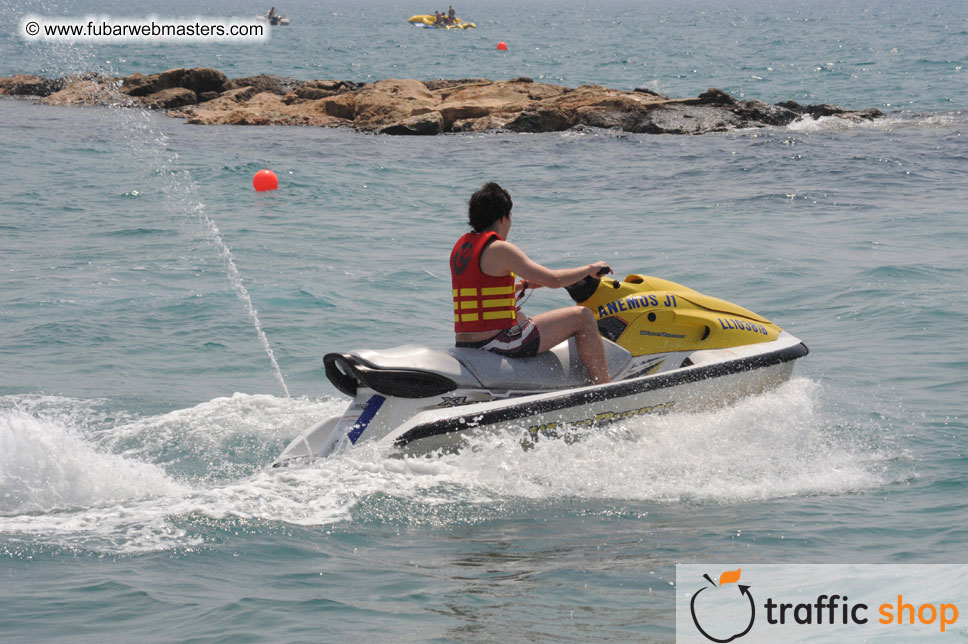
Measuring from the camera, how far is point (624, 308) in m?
7.07

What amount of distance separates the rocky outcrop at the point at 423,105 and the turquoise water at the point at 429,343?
1323mm

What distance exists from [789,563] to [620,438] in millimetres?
1660

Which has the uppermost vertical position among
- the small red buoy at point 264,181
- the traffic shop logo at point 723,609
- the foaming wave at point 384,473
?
the small red buoy at point 264,181

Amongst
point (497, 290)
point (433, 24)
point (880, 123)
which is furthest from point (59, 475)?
point (433, 24)

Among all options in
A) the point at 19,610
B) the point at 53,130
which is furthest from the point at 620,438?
the point at 53,130

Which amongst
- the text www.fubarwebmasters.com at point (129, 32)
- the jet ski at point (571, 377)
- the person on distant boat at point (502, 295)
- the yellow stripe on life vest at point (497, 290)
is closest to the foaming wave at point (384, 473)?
the jet ski at point (571, 377)

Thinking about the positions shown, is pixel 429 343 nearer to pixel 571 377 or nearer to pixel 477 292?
pixel 571 377

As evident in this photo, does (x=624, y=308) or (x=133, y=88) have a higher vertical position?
(x=133, y=88)

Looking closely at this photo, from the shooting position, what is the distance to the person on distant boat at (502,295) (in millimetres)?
6246

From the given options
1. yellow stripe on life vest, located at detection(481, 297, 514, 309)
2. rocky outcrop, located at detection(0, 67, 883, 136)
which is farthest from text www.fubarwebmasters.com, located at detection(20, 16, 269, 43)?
yellow stripe on life vest, located at detection(481, 297, 514, 309)

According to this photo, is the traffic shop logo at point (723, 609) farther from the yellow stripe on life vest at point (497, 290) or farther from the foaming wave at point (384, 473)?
the yellow stripe on life vest at point (497, 290)

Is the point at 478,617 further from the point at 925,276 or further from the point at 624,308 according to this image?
the point at 925,276

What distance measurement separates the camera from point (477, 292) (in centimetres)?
639

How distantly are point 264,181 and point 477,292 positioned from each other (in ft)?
39.8
